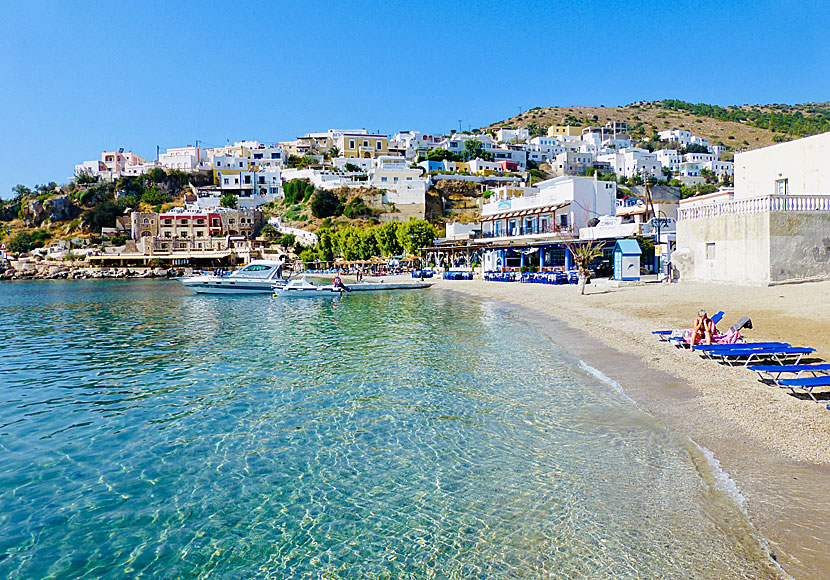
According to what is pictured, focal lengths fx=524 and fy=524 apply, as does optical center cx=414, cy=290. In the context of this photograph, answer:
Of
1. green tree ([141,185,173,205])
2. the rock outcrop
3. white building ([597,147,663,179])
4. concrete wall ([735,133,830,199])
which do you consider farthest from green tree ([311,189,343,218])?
concrete wall ([735,133,830,199])

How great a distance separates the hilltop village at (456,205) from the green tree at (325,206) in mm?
260

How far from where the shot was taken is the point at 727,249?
21578 mm

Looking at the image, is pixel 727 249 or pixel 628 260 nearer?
pixel 727 249

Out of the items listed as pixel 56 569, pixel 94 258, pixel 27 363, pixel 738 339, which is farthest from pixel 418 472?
pixel 94 258

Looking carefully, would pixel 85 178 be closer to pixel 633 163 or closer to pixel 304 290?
pixel 304 290

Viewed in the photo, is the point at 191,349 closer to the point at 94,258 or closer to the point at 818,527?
the point at 818,527

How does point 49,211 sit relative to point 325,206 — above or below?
above

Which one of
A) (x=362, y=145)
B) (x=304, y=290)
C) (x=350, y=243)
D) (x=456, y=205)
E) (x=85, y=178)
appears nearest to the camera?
(x=304, y=290)

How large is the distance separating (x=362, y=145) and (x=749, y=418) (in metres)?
129

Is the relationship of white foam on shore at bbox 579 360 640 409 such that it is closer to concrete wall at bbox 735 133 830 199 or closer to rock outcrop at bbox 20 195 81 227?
concrete wall at bbox 735 133 830 199

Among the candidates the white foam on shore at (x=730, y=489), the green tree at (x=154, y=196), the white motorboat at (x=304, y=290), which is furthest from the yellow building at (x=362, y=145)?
the white foam on shore at (x=730, y=489)

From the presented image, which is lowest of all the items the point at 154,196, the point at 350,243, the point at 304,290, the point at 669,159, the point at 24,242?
the point at 304,290

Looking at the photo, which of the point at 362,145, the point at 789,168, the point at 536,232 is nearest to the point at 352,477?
the point at 789,168

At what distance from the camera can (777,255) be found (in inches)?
765
